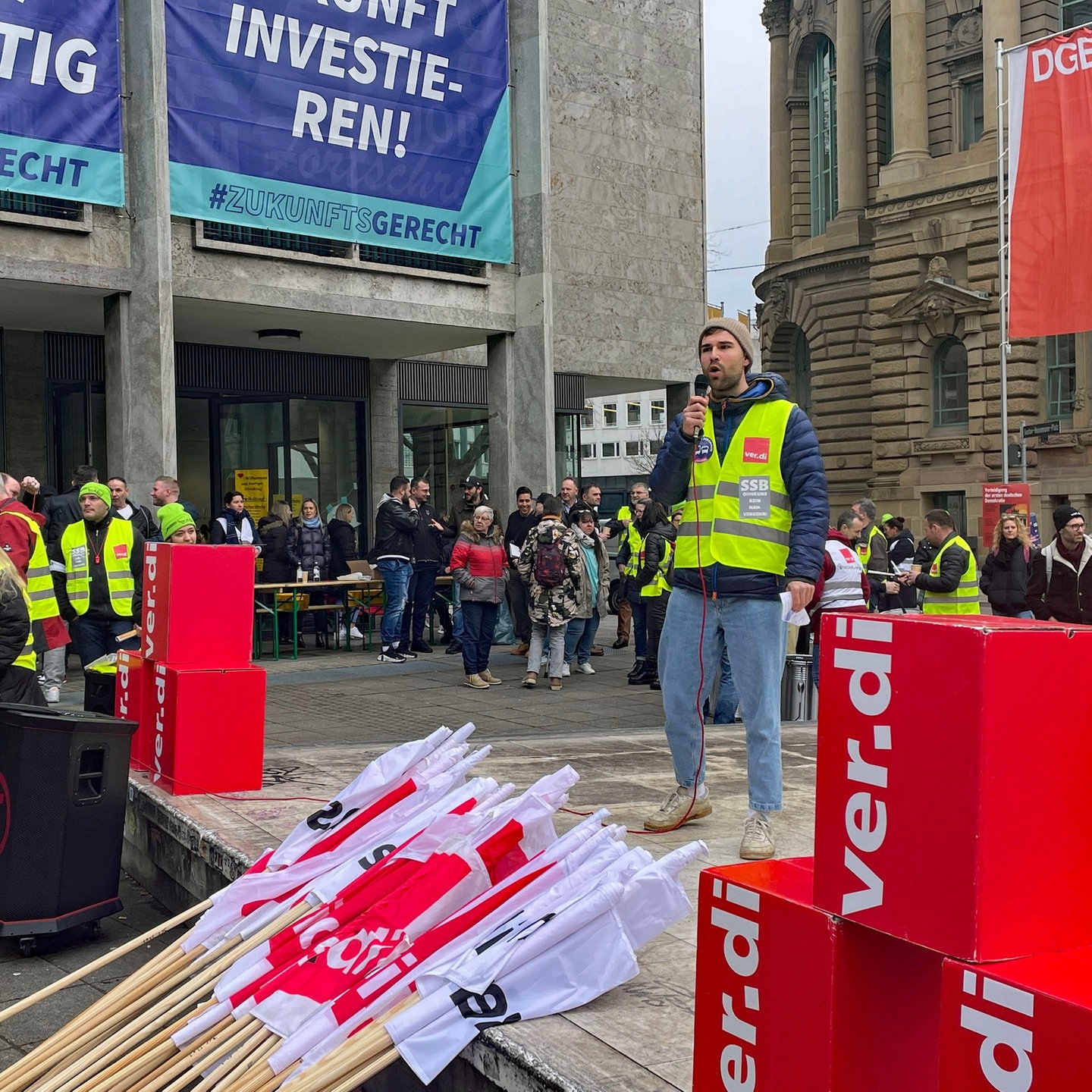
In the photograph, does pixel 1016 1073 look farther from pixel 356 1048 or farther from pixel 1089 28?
pixel 1089 28

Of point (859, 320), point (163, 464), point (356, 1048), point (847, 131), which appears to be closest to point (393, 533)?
point (163, 464)

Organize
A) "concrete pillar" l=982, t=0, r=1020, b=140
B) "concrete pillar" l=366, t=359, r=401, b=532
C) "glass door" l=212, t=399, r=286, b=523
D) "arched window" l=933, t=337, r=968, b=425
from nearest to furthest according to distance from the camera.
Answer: "glass door" l=212, t=399, r=286, b=523 < "concrete pillar" l=366, t=359, r=401, b=532 < "concrete pillar" l=982, t=0, r=1020, b=140 < "arched window" l=933, t=337, r=968, b=425

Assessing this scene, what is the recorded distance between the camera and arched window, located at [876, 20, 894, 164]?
43344 mm

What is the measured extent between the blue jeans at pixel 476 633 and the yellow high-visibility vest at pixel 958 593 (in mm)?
4155

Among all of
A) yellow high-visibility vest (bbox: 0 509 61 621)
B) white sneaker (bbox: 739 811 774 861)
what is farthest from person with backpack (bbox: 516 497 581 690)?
white sneaker (bbox: 739 811 774 861)

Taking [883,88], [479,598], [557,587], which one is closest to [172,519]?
[479,598]

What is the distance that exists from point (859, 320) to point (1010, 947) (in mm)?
42172

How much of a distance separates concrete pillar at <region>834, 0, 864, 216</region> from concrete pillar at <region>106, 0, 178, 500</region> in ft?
105

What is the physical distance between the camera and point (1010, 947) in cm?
226

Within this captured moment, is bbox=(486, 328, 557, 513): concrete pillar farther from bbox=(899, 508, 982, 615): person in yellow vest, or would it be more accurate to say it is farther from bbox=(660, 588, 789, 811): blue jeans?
bbox=(660, 588, 789, 811): blue jeans

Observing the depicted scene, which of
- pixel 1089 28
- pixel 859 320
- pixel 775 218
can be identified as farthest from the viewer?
pixel 775 218

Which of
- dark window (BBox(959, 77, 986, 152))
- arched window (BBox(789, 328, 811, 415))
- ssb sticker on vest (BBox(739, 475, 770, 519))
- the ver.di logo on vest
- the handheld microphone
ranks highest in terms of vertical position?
dark window (BBox(959, 77, 986, 152))

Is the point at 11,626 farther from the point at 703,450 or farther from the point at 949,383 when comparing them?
the point at 949,383

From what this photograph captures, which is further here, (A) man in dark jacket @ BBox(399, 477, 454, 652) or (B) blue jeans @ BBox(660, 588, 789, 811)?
(A) man in dark jacket @ BBox(399, 477, 454, 652)
